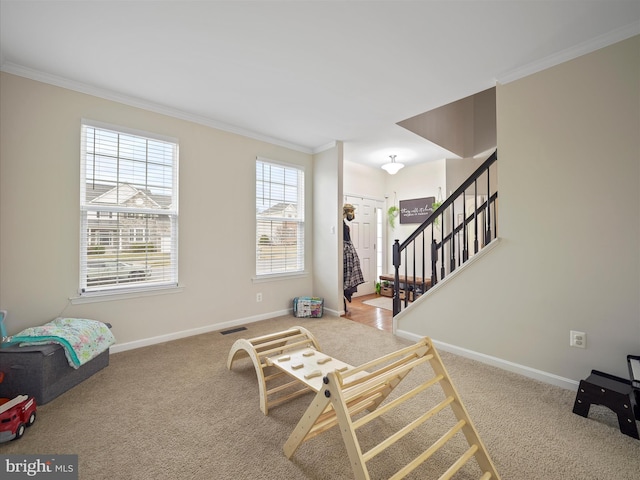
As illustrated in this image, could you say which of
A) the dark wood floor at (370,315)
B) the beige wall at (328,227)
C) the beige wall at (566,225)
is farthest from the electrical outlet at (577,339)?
the beige wall at (328,227)

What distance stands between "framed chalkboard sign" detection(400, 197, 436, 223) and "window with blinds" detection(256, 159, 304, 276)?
248 cm

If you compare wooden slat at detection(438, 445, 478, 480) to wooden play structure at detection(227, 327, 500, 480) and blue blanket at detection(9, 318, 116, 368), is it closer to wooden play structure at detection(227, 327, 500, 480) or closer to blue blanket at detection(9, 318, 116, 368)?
wooden play structure at detection(227, 327, 500, 480)

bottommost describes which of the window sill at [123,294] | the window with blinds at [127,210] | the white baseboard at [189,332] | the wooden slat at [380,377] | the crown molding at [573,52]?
the white baseboard at [189,332]

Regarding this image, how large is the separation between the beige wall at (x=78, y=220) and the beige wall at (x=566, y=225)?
2.74 m

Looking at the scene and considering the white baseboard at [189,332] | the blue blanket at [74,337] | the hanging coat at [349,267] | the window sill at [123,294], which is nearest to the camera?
the blue blanket at [74,337]

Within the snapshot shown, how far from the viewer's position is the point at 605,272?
205 cm

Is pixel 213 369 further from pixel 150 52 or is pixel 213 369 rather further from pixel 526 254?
pixel 526 254

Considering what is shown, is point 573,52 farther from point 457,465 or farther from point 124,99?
point 124,99

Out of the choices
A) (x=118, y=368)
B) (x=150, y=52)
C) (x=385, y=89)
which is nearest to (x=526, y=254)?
(x=385, y=89)

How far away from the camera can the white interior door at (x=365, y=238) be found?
570 centimetres

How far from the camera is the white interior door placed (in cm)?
570

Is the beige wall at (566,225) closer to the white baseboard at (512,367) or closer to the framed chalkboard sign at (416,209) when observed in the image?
the white baseboard at (512,367)

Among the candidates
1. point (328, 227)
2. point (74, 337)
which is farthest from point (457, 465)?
point (328, 227)

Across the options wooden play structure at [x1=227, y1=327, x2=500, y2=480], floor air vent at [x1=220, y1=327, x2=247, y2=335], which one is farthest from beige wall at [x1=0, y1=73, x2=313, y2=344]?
wooden play structure at [x1=227, y1=327, x2=500, y2=480]
